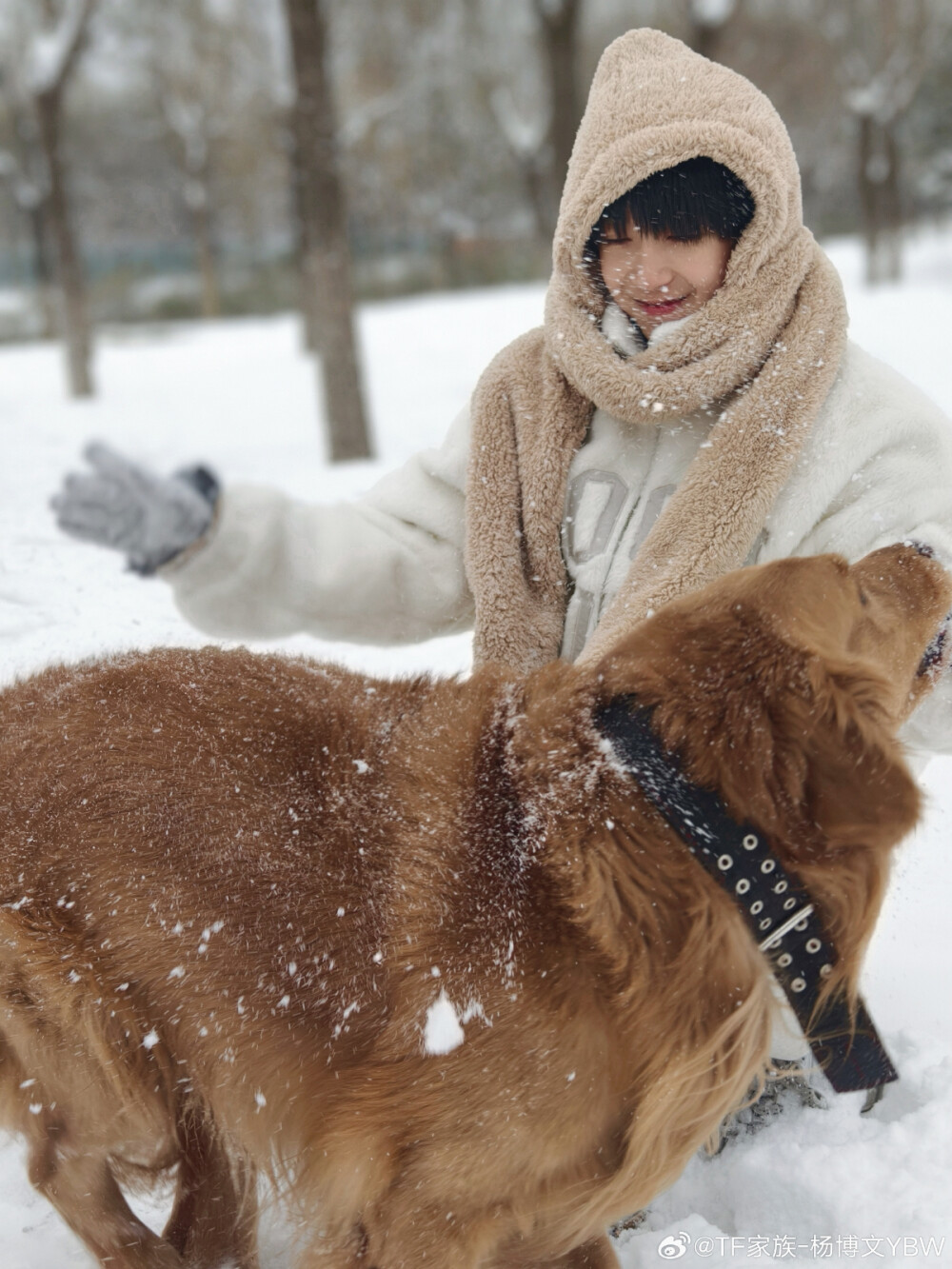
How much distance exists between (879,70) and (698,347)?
25718 mm

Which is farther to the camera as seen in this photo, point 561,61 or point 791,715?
point 561,61

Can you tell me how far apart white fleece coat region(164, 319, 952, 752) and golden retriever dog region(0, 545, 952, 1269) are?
9.3 inches

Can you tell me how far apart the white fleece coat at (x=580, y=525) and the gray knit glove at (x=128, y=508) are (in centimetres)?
9

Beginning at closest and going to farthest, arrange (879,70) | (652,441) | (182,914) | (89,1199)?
(182,914), (89,1199), (652,441), (879,70)

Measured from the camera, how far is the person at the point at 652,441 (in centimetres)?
198

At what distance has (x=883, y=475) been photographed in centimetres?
201

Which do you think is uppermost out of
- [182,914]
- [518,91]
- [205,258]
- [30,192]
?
[518,91]

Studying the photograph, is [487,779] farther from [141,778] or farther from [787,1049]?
[787,1049]

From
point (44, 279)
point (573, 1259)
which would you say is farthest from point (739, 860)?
point (44, 279)

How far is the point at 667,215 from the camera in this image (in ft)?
6.66

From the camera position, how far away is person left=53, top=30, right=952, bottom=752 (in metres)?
1.98

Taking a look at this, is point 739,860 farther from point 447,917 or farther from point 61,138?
point 61,138

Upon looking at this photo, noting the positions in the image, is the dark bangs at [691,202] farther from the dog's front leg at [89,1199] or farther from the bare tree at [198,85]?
the bare tree at [198,85]

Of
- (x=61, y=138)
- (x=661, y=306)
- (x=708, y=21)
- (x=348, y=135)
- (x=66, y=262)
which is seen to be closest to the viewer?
(x=661, y=306)
